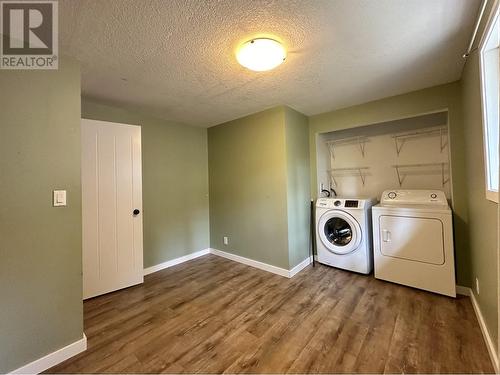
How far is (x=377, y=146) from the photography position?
3215mm

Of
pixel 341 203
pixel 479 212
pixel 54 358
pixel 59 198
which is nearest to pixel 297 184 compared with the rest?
pixel 341 203

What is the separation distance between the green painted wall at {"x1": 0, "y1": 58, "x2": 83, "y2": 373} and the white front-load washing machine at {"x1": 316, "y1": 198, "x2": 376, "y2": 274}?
280 cm

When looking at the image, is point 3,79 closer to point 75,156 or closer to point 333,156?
point 75,156

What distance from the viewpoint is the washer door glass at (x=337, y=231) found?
3.01 meters

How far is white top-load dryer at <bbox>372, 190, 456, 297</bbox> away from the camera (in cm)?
223

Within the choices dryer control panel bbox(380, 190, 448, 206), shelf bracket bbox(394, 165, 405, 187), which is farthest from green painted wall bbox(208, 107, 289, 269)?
shelf bracket bbox(394, 165, 405, 187)

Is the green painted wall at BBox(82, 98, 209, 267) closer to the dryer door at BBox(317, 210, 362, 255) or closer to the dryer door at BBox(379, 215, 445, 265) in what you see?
the dryer door at BBox(317, 210, 362, 255)

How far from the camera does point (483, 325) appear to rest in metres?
1.70

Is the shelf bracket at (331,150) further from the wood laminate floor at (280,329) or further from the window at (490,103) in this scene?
the window at (490,103)

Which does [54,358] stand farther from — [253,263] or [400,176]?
[400,176]

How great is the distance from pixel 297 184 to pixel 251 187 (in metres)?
0.69

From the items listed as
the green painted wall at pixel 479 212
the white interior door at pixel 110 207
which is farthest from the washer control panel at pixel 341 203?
the white interior door at pixel 110 207

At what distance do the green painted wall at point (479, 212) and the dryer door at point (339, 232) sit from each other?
3.52ft

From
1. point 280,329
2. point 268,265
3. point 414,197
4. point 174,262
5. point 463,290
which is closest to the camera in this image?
point 280,329
